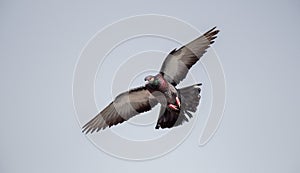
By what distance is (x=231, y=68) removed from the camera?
82.5 inches

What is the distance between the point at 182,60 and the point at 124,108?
1.12 ft

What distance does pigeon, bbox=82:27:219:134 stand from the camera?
1.90m

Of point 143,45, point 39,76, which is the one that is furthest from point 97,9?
point 39,76

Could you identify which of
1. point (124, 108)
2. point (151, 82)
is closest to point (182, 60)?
point (151, 82)

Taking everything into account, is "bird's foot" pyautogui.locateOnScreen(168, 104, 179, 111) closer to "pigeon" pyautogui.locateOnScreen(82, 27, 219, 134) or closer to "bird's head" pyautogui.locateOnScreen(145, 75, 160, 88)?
"pigeon" pyautogui.locateOnScreen(82, 27, 219, 134)

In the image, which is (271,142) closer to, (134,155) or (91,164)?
(134,155)

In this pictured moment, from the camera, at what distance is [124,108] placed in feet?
6.34

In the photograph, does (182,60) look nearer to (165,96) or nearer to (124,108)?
(165,96)

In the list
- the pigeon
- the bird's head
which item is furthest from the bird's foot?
the bird's head

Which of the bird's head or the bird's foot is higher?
the bird's head

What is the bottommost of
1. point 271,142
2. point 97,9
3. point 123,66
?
point 271,142

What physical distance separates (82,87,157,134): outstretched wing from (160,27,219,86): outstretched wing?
13cm

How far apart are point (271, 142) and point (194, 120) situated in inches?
16.8

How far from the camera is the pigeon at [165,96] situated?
6.24 ft
